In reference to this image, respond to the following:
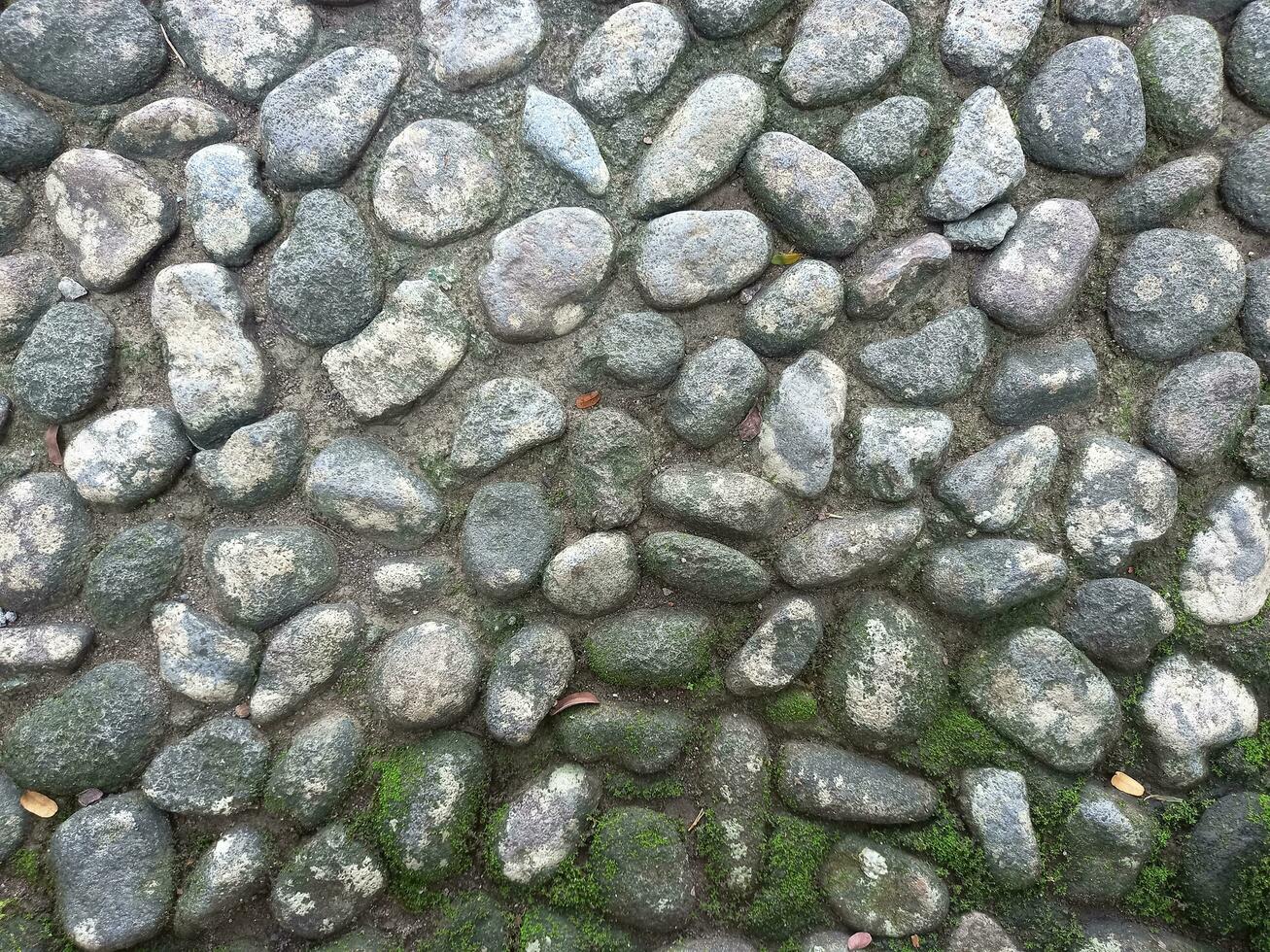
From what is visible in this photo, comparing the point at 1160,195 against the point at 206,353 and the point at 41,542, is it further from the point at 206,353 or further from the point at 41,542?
the point at 41,542

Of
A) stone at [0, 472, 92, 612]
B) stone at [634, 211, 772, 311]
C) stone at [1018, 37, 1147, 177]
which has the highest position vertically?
stone at [1018, 37, 1147, 177]

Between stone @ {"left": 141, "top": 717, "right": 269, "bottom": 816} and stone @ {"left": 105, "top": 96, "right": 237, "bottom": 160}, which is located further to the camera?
stone @ {"left": 105, "top": 96, "right": 237, "bottom": 160}

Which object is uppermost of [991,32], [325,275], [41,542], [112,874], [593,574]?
[991,32]

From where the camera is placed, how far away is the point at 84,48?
1858 mm

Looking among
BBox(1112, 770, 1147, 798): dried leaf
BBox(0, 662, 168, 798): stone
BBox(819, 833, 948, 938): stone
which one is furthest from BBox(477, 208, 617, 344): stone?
BBox(1112, 770, 1147, 798): dried leaf

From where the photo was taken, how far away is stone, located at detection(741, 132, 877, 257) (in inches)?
72.4

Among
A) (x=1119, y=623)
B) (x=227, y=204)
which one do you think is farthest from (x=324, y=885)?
(x=1119, y=623)

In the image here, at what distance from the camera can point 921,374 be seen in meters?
1.84

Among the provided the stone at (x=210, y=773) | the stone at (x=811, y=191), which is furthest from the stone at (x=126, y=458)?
the stone at (x=811, y=191)

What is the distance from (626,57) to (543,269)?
1.76 feet

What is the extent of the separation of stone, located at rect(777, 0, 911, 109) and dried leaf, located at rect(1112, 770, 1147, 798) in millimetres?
1663

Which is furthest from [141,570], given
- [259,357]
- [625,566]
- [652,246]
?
[652,246]

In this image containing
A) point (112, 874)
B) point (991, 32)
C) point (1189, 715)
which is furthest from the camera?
point (991, 32)

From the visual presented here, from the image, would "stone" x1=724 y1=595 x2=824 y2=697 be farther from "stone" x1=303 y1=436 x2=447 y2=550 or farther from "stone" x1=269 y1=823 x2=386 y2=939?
"stone" x1=269 y1=823 x2=386 y2=939
